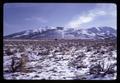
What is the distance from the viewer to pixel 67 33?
2.76 m

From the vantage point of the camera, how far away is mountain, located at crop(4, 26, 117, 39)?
2.75m

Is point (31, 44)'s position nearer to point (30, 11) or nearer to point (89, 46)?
point (30, 11)

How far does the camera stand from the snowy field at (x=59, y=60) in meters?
2.75

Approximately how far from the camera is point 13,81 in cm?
275

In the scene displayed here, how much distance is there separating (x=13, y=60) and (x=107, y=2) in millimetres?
1314

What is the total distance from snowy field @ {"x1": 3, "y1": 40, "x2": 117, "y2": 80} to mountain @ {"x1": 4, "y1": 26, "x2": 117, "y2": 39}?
2.3 inches

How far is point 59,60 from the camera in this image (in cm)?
277

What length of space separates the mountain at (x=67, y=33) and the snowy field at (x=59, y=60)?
59mm

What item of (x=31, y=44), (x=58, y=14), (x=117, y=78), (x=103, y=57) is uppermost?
(x=58, y=14)

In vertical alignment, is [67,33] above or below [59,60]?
above

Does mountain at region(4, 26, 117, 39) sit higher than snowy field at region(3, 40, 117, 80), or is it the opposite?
mountain at region(4, 26, 117, 39)

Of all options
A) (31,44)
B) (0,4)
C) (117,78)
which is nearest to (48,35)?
(31,44)

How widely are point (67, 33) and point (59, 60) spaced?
1.10 ft

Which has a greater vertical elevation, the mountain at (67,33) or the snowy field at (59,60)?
the mountain at (67,33)
